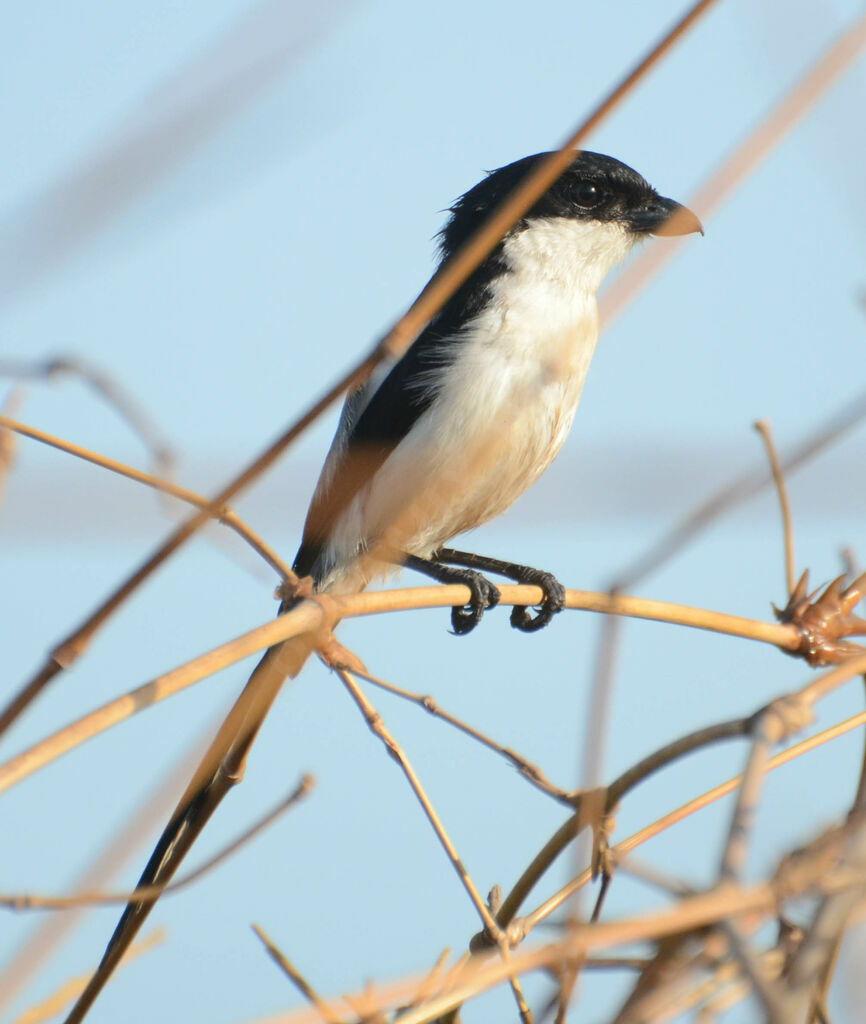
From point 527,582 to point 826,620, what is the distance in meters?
2.06

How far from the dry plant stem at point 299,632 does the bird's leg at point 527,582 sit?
1.72 metres

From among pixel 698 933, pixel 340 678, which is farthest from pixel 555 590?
pixel 698 933

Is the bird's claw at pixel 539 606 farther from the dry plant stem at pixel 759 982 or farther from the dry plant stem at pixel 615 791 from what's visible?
the dry plant stem at pixel 759 982

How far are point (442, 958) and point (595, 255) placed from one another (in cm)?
298

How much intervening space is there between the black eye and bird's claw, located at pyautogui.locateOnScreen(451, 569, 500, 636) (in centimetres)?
137

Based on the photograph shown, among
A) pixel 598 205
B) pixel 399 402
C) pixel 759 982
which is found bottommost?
pixel 759 982

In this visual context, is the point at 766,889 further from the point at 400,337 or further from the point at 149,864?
the point at 149,864

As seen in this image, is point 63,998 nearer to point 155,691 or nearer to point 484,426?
point 155,691

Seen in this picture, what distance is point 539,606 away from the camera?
3961mm

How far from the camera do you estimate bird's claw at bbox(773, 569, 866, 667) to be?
6.61ft

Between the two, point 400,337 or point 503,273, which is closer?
point 400,337

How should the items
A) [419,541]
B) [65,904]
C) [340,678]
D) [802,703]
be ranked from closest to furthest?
[802,703], [65,904], [340,678], [419,541]

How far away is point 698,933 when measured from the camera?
1.47 m

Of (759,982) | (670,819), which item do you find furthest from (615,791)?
(759,982)
